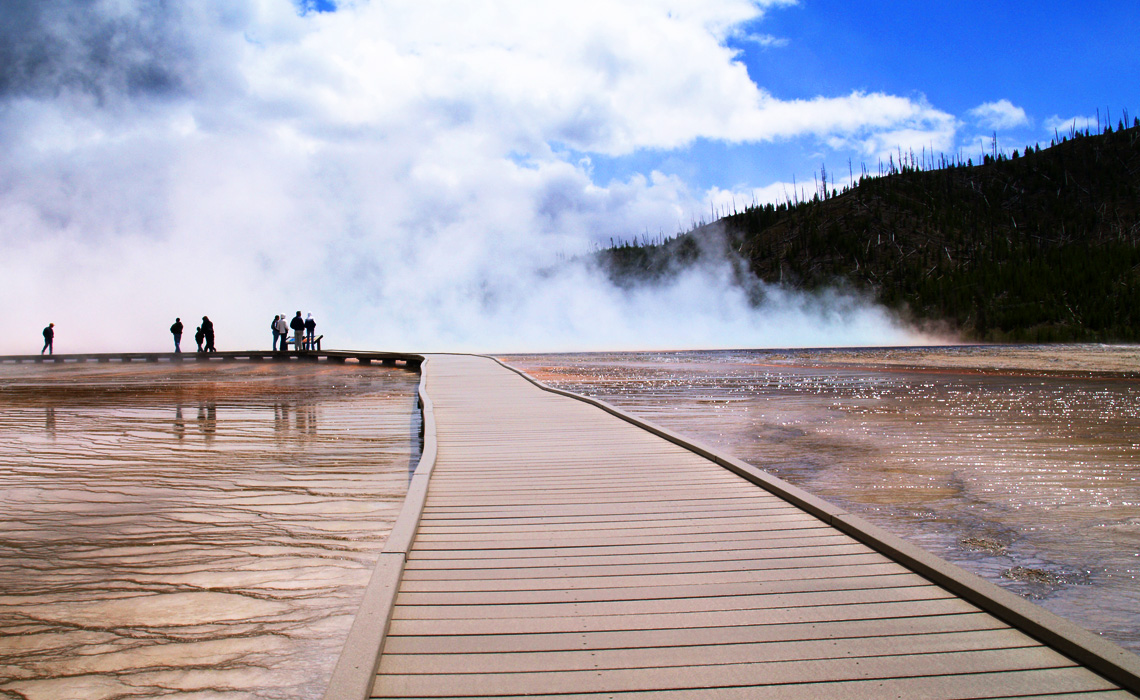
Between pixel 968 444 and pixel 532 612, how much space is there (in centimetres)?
767

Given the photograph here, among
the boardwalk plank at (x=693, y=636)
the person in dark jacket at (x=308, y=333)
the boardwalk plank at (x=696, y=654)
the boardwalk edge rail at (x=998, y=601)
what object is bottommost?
the boardwalk plank at (x=696, y=654)

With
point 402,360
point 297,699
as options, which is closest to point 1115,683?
point 297,699

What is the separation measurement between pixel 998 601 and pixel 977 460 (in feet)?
18.4

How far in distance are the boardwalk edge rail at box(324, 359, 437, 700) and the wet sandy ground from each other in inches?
17.3

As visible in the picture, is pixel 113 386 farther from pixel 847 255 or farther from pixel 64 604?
pixel 847 255

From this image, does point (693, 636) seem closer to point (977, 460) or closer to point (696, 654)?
point (696, 654)

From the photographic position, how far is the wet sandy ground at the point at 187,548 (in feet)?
10.9

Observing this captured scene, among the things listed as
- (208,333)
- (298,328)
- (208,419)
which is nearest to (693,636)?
(208,419)

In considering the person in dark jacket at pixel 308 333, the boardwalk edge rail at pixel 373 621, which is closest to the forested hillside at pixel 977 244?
the person in dark jacket at pixel 308 333

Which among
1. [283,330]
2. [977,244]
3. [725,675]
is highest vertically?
[977,244]

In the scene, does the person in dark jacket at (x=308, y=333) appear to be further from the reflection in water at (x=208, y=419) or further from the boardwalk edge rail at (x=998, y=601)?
the boardwalk edge rail at (x=998, y=601)

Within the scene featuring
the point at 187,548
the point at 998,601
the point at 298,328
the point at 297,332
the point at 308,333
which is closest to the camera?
the point at 998,601

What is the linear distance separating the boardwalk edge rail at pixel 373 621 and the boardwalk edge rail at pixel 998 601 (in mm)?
2363

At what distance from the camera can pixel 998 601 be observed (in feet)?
10.0
